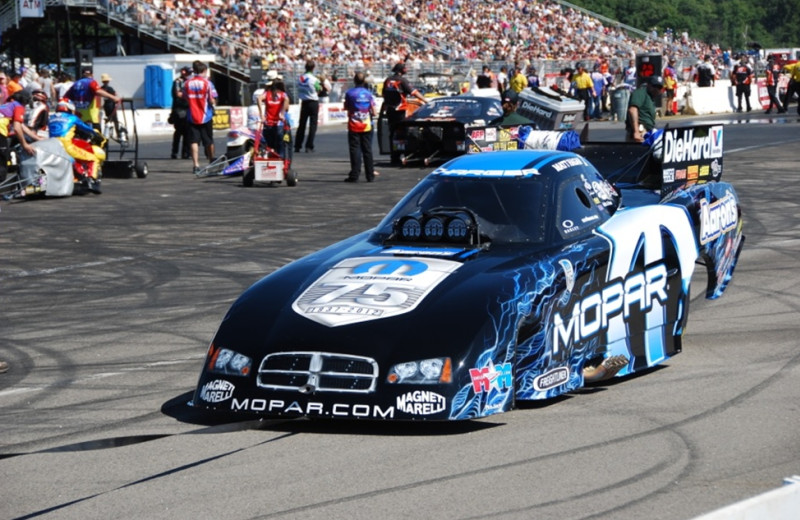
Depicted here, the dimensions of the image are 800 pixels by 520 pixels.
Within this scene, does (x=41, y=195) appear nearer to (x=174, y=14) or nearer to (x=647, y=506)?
(x=647, y=506)

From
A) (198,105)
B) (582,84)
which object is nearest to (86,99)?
(198,105)

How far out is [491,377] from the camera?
239 inches

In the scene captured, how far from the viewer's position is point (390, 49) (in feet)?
163

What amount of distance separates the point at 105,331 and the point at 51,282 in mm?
2511

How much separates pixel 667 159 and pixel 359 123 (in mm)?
10658

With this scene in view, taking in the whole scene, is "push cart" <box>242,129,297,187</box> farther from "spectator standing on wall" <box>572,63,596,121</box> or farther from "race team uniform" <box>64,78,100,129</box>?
"spectator standing on wall" <box>572,63,596,121</box>

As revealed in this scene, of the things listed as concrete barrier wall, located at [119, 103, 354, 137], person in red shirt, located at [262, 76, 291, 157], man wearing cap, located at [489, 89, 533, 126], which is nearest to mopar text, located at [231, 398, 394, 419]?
person in red shirt, located at [262, 76, 291, 157]

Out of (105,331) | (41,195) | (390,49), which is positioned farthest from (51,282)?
(390,49)

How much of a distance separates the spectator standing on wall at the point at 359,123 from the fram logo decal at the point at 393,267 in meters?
12.3

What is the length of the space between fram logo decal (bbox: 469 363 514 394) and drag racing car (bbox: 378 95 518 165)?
15.0 m

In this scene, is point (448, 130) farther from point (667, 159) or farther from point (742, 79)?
point (742, 79)

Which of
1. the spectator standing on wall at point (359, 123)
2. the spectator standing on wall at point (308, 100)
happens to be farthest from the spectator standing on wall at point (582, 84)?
the spectator standing on wall at point (359, 123)

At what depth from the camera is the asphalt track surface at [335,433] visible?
16.4ft

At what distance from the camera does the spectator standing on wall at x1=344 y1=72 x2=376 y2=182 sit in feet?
63.0
